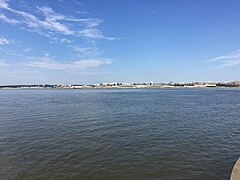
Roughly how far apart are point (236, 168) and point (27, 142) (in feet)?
66.0

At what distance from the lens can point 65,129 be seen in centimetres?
3089

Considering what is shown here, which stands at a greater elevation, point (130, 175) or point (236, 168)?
point (236, 168)

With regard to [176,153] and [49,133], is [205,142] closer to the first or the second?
[176,153]

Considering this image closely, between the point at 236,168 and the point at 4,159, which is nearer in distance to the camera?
the point at 236,168

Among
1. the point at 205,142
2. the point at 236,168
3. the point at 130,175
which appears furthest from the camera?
the point at 205,142

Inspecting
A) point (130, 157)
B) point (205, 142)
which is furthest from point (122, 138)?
point (205, 142)

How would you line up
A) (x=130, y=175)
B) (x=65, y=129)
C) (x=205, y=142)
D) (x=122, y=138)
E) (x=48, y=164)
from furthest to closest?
(x=65, y=129) → (x=122, y=138) → (x=205, y=142) → (x=48, y=164) → (x=130, y=175)

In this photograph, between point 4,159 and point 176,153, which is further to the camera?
point 176,153

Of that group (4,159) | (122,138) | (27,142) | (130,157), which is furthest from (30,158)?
(122,138)

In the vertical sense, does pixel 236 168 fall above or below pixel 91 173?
above

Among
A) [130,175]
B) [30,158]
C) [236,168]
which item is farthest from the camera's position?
[30,158]

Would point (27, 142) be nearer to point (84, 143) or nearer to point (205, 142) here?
point (84, 143)

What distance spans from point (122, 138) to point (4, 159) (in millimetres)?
12232

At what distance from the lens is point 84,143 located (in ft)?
76.9
